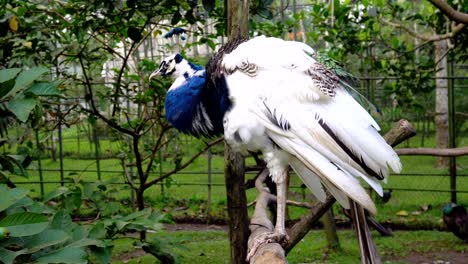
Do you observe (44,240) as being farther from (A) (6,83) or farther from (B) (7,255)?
(A) (6,83)

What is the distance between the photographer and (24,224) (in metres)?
1.64

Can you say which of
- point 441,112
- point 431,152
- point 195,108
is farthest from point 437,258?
point 195,108

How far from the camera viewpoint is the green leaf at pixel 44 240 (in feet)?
5.63

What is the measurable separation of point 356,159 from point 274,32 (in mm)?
3117

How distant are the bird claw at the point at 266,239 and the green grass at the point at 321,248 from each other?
108 inches

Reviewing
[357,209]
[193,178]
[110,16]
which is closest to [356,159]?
[357,209]

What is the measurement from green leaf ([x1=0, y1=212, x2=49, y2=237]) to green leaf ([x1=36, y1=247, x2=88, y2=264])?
0.11 metres

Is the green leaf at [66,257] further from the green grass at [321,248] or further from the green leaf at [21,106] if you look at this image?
the green grass at [321,248]

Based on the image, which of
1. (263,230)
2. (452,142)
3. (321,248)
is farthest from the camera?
(452,142)

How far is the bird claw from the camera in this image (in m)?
2.42

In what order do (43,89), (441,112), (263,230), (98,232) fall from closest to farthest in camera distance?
1. (43,89)
2. (98,232)
3. (263,230)
4. (441,112)

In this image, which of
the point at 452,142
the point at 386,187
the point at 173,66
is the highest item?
the point at 173,66

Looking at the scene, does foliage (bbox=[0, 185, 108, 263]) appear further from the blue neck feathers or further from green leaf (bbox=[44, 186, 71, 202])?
the blue neck feathers

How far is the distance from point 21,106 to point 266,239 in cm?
111
